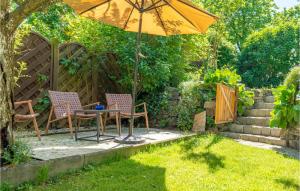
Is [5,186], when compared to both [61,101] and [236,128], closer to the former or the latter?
[61,101]

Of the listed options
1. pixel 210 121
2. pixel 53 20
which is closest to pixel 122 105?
pixel 210 121

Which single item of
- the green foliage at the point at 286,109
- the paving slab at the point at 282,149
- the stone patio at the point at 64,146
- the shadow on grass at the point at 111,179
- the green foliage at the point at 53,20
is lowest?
the paving slab at the point at 282,149

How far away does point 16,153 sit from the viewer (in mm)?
3197

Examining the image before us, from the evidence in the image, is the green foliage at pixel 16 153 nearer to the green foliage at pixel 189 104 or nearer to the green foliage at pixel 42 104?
the green foliage at pixel 42 104

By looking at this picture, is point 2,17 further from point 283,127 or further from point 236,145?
point 283,127

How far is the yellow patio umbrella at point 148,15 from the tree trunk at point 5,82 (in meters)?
1.68

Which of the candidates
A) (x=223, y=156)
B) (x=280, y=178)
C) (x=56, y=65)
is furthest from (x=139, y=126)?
(x=280, y=178)

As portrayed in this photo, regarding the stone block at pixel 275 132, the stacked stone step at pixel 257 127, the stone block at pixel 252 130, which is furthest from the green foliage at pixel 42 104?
the stone block at pixel 275 132

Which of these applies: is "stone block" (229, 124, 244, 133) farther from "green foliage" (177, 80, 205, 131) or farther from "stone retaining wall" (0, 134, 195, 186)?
"stone retaining wall" (0, 134, 195, 186)

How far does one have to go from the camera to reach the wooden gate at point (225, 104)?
6797mm

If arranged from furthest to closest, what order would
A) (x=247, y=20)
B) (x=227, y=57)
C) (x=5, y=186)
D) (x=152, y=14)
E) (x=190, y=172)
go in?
(x=247, y=20) < (x=227, y=57) < (x=152, y=14) < (x=190, y=172) < (x=5, y=186)

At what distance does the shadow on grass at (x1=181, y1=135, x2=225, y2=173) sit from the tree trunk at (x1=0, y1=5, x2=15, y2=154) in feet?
8.09

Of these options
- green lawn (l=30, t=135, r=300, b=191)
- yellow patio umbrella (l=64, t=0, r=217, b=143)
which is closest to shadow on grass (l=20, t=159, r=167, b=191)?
green lawn (l=30, t=135, r=300, b=191)

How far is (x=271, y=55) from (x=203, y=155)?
9.32 meters
